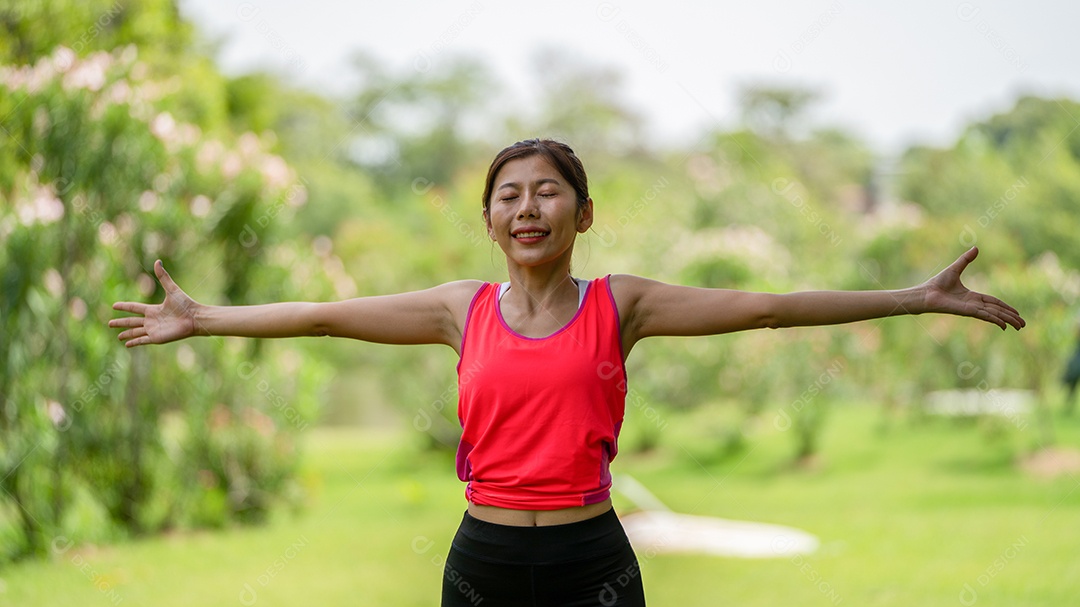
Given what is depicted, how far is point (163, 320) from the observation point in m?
2.27

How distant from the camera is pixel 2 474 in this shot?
5047 mm

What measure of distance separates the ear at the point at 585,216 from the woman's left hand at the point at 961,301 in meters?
0.69

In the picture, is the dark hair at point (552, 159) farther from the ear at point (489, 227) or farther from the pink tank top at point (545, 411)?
the pink tank top at point (545, 411)

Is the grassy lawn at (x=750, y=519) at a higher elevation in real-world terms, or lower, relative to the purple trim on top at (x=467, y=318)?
lower

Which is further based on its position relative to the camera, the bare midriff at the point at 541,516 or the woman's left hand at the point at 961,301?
the woman's left hand at the point at 961,301

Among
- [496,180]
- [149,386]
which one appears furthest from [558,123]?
[496,180]

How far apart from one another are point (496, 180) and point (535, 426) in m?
0.51

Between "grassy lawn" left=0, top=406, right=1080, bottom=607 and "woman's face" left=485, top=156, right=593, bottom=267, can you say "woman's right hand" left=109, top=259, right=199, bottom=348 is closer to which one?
"woman's face" left=485, top=156, right=593, bottom=267

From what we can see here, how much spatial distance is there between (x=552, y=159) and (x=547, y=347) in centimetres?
38

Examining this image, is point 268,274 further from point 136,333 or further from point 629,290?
point 629,290

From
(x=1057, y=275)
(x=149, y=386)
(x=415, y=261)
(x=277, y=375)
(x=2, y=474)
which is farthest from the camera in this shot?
(x=415, y=261)

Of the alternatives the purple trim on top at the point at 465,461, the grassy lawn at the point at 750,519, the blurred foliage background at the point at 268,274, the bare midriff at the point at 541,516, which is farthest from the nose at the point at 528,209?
the grassy lawn at the point at 750,519

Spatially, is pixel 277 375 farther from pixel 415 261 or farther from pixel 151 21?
pixel 151 21

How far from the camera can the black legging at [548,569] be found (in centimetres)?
190
